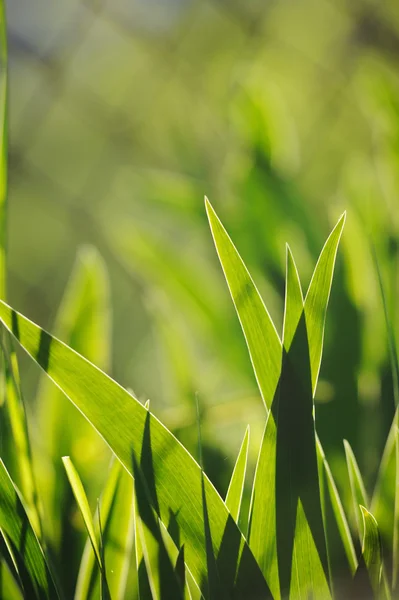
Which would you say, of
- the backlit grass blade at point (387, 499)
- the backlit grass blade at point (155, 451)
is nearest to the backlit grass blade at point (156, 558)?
the backlit grass blade at point (155, 451)

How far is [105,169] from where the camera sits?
0.78m

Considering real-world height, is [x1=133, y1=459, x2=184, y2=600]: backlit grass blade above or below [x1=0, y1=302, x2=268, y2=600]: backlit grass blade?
below

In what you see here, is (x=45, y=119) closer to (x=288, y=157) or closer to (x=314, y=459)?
(x=288, y=157)

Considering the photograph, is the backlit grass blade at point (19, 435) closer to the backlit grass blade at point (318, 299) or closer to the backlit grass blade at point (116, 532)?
the backlit grass blade at point (116, 532)

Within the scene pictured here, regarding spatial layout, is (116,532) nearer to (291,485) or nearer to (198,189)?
(291,485)

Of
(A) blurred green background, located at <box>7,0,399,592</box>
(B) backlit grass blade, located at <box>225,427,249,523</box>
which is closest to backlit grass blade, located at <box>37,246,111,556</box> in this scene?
(A) blurred green background, located at <box>7,0,399,592</box>

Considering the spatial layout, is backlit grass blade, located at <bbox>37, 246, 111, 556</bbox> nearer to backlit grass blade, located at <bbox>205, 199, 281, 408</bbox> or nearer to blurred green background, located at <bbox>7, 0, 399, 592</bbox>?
blurred green background, located at <bbox>7, 0, 399, 592</bbox>

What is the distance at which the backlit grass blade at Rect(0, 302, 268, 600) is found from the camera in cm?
23

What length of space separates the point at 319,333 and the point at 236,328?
25cm

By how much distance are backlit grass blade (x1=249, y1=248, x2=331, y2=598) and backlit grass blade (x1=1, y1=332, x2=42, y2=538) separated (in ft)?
0.36

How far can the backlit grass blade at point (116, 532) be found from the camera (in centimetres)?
28

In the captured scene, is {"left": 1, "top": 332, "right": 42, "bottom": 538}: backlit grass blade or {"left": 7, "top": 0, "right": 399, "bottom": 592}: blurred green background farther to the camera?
{"left": 7, "top": 0, "right": 399, "bottom": 592}: blurred green background

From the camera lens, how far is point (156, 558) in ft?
0.80

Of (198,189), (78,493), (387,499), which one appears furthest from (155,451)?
(198,189)
